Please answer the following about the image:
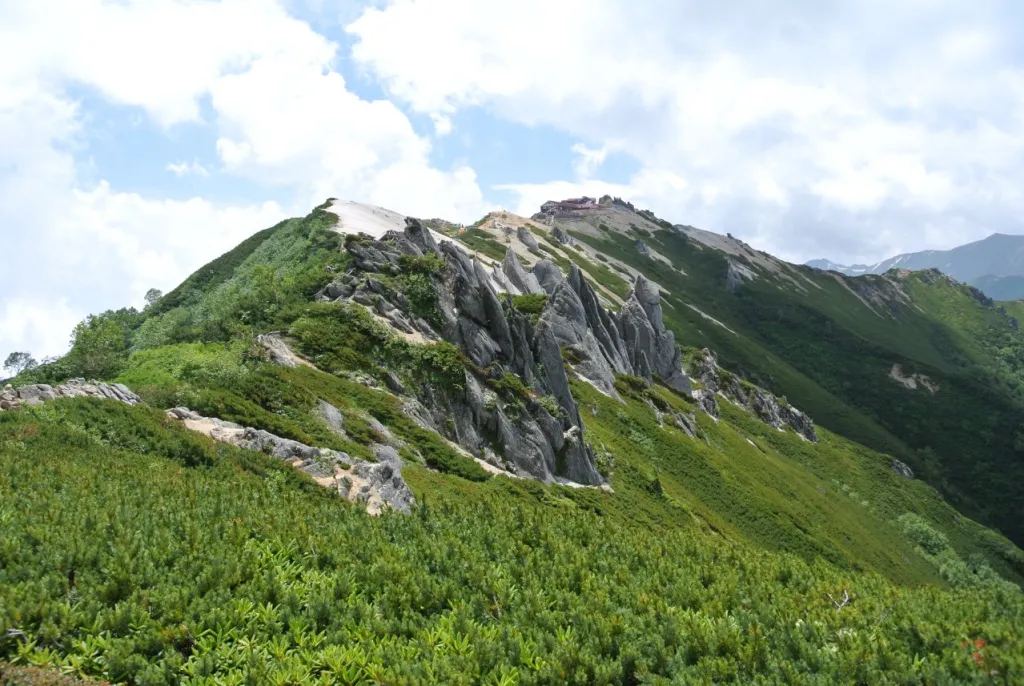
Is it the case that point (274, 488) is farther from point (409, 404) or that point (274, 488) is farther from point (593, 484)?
point (593, 484)

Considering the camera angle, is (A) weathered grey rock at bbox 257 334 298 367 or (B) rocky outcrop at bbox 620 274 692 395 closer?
(A) weathered grey rock at bbox 257 334 298 367

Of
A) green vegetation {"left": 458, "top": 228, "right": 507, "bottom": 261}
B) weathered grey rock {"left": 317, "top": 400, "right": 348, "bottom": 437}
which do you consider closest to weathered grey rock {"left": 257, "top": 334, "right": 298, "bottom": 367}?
weathered grey rock {"left": 317, "top": 400, "right": 348, "bottom": 437}

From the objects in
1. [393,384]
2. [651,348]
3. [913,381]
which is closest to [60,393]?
[393,384]

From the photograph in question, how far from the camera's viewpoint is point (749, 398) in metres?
104

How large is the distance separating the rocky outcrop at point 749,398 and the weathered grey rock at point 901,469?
16348 mm

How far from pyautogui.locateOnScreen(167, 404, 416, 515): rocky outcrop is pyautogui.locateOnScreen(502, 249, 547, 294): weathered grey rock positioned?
68926mm

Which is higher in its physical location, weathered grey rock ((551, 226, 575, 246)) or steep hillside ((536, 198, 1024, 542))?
weathered grey rock ((551, 226, 575, 246))

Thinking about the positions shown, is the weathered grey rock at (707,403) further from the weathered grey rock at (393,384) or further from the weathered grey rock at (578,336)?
the weathered grey rock at (393,384)

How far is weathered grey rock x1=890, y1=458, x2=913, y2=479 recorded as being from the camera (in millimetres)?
107875

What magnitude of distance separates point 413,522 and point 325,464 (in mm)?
8188

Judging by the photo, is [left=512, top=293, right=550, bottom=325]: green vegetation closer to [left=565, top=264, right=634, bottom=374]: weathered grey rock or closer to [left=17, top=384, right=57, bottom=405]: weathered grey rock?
[left=565, top=264, right=634, bottom=374]: weathered grey rock

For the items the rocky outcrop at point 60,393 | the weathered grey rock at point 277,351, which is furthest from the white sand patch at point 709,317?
the rocky outcrop at point 60,393

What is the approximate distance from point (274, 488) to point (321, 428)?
8064 millimetres

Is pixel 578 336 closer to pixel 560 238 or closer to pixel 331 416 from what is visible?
pixel 331 416
